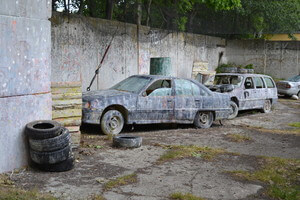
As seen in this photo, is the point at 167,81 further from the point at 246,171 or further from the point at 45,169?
the point at 45,169

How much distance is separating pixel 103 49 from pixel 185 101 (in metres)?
4.77

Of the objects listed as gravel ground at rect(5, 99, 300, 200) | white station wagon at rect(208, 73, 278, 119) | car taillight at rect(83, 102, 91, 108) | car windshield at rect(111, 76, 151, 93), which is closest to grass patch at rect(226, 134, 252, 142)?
gravel ground at rect(5, 99, 300, 200)

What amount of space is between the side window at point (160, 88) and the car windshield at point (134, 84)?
24 cm

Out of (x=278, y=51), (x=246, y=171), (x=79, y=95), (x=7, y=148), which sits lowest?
(x=246, y=171)

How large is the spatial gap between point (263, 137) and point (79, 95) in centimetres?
517

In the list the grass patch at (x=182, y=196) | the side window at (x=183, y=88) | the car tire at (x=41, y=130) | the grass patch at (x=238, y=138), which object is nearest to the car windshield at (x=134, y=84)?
the side window at (x=183, y=88)

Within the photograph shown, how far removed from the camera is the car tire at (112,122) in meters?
9.75

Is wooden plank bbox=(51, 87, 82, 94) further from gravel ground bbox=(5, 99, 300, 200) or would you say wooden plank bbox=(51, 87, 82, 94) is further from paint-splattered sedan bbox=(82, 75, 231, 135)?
gravel ground bbox=(5, 99, 300, 200)

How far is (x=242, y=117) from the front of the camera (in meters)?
14.7

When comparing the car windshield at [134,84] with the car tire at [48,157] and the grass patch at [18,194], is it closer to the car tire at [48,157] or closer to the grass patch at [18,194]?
the car tire at [48,157]

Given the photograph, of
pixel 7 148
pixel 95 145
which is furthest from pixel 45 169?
pixel 95 145

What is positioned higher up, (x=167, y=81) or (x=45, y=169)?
(x=167, y=81)

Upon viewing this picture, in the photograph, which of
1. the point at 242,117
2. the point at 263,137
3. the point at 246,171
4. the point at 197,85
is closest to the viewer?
the point at 246,171

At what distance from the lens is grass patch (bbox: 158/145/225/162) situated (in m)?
8.05
